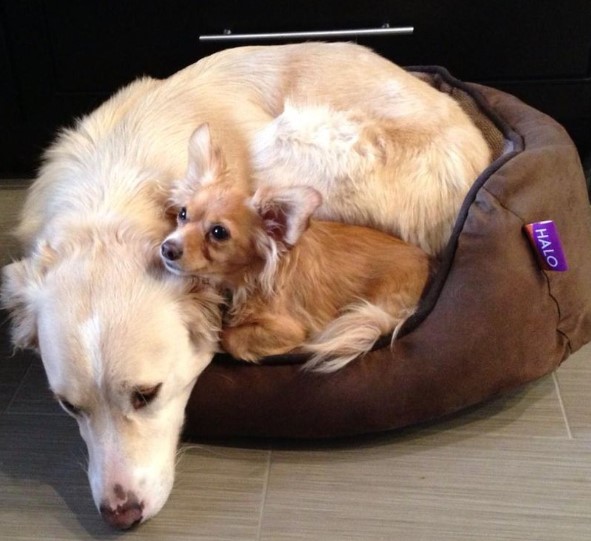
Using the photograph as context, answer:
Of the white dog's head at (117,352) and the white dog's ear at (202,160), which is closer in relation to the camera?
the white dog's head at (117,352)

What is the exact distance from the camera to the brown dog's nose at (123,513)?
1404 millimetres

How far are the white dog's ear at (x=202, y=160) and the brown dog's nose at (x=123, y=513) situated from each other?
629 millimetres

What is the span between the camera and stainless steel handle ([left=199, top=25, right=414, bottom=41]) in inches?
95.3

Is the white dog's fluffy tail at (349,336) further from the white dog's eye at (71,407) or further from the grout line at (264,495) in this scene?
the white dog's eye at (71,407)

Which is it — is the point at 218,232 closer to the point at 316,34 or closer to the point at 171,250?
the point at 171,250

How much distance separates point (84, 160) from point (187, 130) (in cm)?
24

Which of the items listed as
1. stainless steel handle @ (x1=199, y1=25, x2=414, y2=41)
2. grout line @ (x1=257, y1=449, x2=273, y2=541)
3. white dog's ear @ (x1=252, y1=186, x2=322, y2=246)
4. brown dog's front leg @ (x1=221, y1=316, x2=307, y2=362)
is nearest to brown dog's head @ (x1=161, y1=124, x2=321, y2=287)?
white dog's ear @ (x1=252, y1=186, x2=322, y2=246)

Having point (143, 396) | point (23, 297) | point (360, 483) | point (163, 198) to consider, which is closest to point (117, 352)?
point (143, 396)

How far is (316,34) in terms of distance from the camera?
2.43 metres

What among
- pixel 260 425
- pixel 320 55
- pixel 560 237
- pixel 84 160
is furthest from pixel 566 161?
pixel 84 160

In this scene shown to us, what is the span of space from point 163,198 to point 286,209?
28 centimetres

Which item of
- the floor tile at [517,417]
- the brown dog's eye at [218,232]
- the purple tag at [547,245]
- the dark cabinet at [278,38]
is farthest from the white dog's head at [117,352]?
the dark cabinet at [278,38]

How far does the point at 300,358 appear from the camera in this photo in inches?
63.2

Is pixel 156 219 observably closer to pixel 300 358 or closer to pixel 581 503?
pixel 300 358
